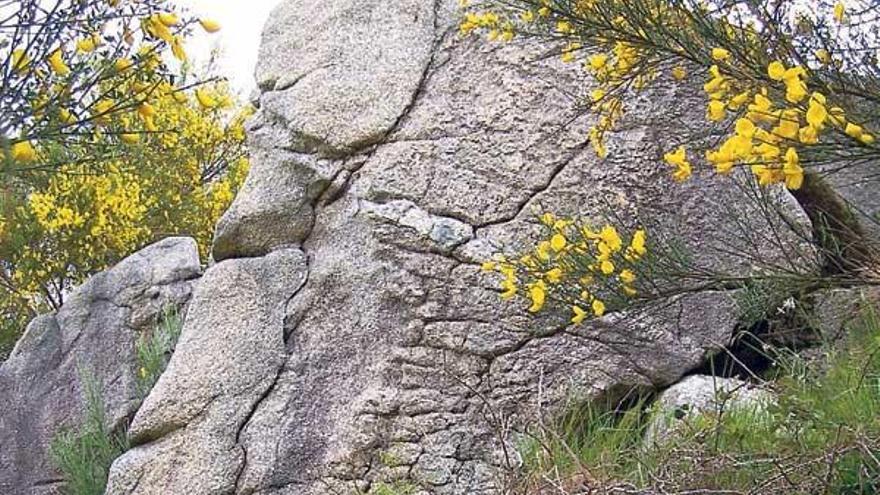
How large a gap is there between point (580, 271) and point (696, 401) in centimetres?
67

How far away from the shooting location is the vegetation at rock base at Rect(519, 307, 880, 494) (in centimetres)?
283

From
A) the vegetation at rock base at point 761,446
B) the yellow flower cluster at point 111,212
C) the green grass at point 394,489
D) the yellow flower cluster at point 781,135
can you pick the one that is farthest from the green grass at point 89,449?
the yellow flower cluster at point 781,135

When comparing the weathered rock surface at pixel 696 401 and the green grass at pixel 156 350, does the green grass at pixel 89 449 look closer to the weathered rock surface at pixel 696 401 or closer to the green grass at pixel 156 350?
the green grass at pixel 156 350

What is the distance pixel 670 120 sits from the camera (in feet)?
14.5

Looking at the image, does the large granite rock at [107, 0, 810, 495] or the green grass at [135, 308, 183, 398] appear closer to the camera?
the large granite rock at [107, 0, 810, 495]

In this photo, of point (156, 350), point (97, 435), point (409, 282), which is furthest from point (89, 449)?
point (409, 282)

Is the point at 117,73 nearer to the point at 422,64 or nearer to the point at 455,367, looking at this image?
the point at 455,367

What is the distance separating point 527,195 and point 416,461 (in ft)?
3.59

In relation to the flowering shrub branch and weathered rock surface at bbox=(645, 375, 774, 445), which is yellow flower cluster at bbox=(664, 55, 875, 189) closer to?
the flowering shrub branch

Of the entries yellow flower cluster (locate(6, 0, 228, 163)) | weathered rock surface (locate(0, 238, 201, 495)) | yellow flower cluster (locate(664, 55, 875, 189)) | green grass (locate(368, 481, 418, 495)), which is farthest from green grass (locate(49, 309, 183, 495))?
yellow flower cluster (locate(664, 55, 875, 189))

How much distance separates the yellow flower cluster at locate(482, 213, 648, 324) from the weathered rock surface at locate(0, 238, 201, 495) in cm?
344

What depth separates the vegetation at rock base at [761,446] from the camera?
283 cm

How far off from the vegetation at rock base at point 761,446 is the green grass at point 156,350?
Answer: 9.31 feet

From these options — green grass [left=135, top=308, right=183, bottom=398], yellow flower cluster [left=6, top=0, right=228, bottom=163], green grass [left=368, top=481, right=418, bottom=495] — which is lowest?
green grass [left=135, top=308, right=183, bottom=398]
